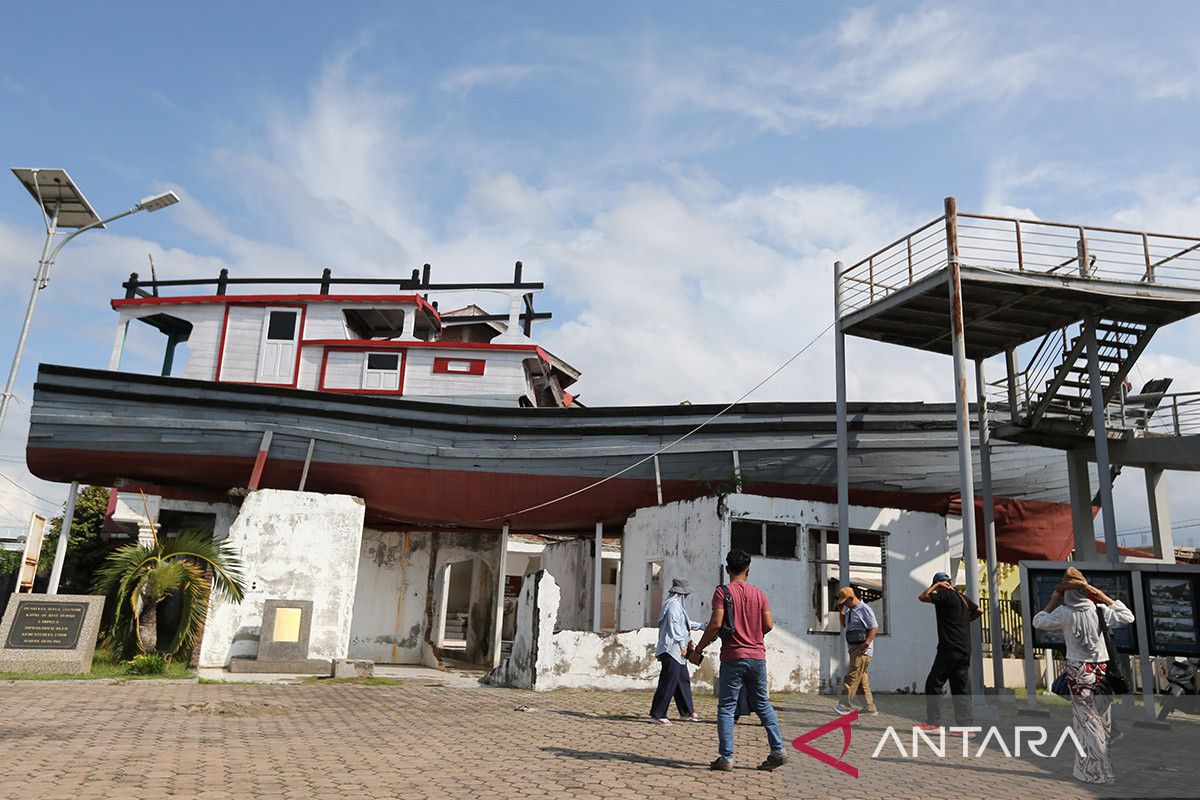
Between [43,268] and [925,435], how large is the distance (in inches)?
575

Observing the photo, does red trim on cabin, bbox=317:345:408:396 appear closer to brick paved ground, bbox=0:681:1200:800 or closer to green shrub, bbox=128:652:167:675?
green shrub, bbox=128:652:167:675

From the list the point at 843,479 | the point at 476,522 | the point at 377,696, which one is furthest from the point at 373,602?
the point at 843,479

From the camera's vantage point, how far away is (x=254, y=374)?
17.8 m

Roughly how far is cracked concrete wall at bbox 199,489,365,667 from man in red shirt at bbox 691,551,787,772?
1045 cm

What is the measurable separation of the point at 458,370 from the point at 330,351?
2754mm

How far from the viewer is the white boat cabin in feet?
58.2

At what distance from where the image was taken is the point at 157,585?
12.8 metres

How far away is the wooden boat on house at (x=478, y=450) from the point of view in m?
15.2

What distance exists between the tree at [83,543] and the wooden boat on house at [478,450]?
8037 millimetres

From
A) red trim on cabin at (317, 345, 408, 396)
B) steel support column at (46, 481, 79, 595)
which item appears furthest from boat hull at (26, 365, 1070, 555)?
red trim on cabin at (317, 345, 408, 396)

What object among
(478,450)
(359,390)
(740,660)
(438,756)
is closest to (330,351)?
(359,390)

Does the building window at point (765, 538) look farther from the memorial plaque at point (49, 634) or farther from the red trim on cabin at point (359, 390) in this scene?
the memorial plaque at point (49, 634)

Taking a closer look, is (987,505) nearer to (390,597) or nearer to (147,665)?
(390,597)

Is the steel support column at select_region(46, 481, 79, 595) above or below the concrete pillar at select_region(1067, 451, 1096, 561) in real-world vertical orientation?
below
